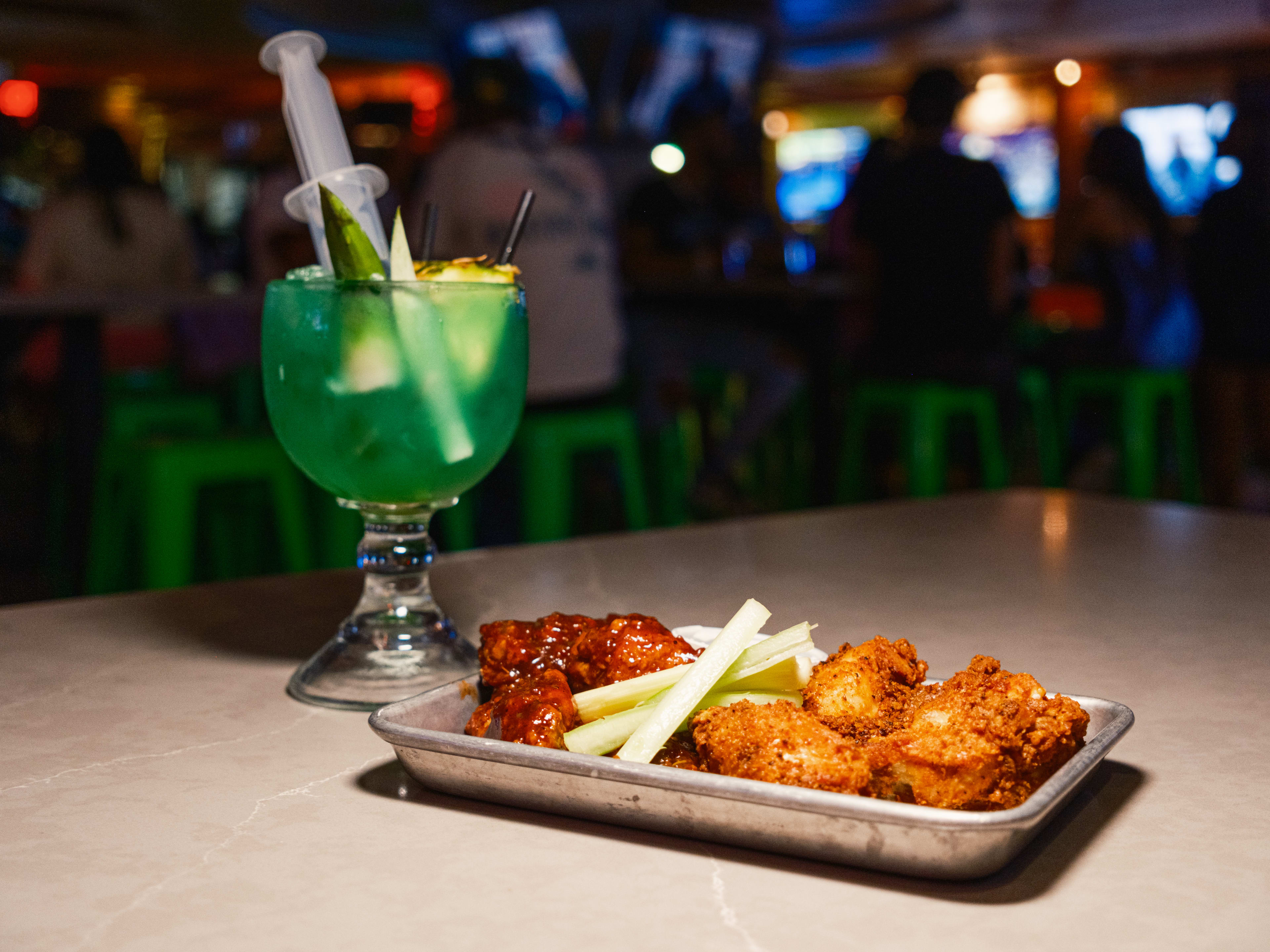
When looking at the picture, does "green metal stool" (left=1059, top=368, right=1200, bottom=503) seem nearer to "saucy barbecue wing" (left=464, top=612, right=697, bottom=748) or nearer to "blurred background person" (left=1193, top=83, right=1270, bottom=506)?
"blurred background person" (left=1193, top=83, right=1270, bottom=506)

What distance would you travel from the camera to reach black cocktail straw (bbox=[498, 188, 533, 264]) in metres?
0.85

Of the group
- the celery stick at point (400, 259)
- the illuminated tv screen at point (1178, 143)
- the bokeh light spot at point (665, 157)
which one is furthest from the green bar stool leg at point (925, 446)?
the illuminated tv screen at point (1178, 143)

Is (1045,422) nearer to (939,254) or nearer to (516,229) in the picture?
(939,254)

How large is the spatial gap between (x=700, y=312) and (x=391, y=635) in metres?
3.56

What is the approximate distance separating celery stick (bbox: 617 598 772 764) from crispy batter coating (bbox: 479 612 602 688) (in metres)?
0.10

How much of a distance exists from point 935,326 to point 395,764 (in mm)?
3319

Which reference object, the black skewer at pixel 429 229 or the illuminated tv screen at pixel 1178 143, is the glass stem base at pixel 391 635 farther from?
the illuminated tv screen at pixel 1178 143

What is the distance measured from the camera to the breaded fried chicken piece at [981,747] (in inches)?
20.1

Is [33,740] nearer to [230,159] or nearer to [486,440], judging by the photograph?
[486,440]

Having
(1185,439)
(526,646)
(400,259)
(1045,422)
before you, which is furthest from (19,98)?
(526,646)

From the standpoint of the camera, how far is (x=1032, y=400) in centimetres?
509

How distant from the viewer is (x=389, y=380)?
2.50 feet

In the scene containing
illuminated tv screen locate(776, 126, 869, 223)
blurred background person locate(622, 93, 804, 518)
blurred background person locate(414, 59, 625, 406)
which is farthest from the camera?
illuminated tv screen locate(776, 126, 869, 223)

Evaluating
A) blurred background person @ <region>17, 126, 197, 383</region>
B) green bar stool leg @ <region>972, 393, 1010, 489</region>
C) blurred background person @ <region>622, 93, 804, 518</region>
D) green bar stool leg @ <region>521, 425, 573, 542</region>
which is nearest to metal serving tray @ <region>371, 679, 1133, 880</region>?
green bar stool leg @ <region>521, 425, 573, 542</region>
